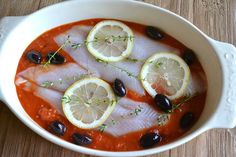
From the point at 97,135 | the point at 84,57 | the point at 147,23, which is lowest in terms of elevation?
the point at 97,135

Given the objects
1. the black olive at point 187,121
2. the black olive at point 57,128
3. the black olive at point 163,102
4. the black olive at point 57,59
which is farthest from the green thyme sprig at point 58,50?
the black olive at point 187,121

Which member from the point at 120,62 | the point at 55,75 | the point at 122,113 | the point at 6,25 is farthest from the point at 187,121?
the point at 6,25

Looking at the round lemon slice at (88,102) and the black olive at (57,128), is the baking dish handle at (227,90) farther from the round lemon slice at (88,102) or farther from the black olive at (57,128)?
the black olive at (57,128)

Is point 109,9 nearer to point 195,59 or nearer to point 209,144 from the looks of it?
point 195,59

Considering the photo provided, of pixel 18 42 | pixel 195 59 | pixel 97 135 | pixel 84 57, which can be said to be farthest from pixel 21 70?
pixel 195 59

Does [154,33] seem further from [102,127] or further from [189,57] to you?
[102,127]

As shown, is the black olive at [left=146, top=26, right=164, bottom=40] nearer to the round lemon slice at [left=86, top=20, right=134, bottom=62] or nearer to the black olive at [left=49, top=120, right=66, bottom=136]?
the round lemon slice at [left=86, top=20, right=134, bottom=62]

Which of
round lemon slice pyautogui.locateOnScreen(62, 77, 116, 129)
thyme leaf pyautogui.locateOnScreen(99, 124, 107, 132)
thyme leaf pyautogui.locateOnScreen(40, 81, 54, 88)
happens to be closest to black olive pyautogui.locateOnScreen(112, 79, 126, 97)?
round lemon slice pyautogui.locateOnScreen(62, 77, 116, 129)
